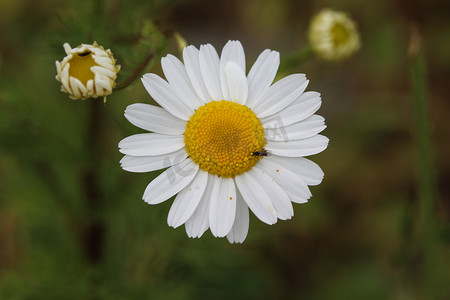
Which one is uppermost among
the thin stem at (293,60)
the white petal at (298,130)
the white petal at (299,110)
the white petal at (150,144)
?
the thin stem at (293,60)

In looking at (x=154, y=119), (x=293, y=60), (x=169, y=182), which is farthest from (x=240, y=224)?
(x=293, y=60)

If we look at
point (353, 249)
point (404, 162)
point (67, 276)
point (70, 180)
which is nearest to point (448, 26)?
point (404, 162)

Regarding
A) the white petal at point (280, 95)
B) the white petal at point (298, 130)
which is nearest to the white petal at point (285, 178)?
the white petal at point (298, 130)

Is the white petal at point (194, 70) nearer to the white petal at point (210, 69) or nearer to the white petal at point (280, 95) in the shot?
the white petal at point (210, 69)

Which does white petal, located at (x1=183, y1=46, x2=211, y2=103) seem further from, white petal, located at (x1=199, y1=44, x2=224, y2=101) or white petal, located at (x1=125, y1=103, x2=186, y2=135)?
white petal, located at (x1=125, y1=103, x2=186, y2=135)

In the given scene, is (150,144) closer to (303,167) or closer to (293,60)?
(303,167)

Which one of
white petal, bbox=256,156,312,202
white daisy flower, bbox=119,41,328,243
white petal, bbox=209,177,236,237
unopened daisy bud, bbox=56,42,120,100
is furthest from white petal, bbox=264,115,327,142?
unopened daisy bud, bbox=56,42,120,100

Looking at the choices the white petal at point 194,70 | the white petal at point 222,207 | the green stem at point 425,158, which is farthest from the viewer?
the green stem at point 425,158
